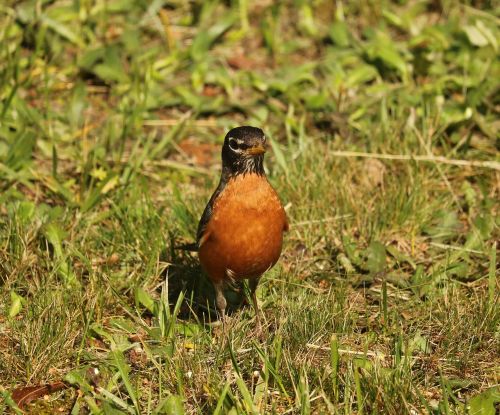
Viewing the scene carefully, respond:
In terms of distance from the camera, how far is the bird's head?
4969 millimetres

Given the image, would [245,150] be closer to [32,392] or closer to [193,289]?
[193,289]

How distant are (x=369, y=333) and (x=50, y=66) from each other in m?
4.43

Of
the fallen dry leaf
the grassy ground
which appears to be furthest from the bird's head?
the fallen dry leaf

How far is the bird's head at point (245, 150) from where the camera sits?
497 cm

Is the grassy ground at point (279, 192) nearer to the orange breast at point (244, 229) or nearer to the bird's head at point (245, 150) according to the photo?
the orange breast at point (244, 229)

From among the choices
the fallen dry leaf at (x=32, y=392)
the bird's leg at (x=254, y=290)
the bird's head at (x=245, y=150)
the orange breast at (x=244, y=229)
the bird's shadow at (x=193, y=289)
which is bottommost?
the bird's shadow at (x=193, y=289)

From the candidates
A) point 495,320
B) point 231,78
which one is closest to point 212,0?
point 231,78

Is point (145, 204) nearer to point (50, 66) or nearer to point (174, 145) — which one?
point (174, 145)

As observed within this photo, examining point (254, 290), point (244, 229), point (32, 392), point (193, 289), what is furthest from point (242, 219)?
point (32, 392)

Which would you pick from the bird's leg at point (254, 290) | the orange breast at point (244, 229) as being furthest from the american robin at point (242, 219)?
the bird's leg at point (254, 290)

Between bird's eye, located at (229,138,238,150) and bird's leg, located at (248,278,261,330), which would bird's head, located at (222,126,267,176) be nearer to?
bird's eye, located at (229,138,238,150)

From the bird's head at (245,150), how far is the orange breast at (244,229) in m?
0.06

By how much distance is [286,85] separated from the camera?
7836mm

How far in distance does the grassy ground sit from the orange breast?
1.07 feet
